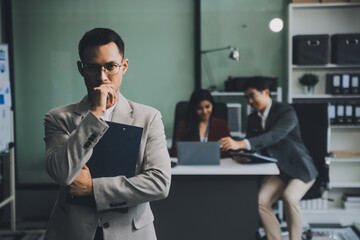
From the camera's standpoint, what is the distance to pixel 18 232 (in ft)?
12.0

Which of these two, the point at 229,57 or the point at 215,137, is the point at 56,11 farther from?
the point at 215,137

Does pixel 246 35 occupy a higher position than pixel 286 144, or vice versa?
pixel 246 35

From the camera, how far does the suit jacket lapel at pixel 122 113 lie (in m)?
1.20

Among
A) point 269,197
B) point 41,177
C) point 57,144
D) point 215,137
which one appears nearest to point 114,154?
point 57,144

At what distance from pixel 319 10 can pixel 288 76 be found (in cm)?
76

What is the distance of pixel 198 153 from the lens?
8.18 feet

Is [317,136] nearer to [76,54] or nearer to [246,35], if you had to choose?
[246,35]

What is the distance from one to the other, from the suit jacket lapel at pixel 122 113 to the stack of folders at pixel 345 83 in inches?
126

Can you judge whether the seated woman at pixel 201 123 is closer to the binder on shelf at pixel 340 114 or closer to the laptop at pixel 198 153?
the laptop at pixel 198 153

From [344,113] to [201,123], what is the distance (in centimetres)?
154

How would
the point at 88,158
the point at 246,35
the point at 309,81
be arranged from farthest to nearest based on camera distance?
the point at 246,35 → the point at 309,81 → the point at 88,158

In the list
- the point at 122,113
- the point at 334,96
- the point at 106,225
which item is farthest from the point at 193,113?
the point at 106,225

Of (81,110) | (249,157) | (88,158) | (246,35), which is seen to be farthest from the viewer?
(246,35)

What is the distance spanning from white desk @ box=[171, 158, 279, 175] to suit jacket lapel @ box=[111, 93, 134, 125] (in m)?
1.20
